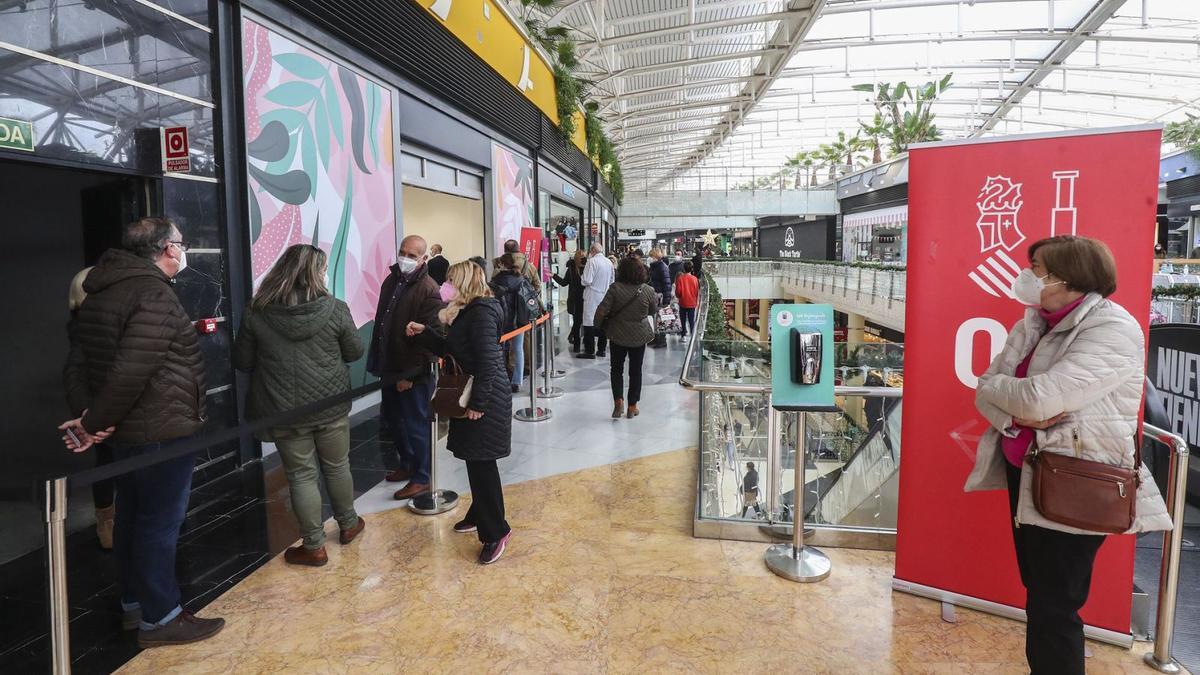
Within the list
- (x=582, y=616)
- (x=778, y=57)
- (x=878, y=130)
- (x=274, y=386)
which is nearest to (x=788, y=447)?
(x=582, y=616)

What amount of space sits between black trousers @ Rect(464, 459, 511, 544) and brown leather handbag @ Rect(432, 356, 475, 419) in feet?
0.87

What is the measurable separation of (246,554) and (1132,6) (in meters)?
21.0

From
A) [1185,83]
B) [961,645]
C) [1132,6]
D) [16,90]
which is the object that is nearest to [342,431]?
[16,90]

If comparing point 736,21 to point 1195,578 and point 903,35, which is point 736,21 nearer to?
point 903,35

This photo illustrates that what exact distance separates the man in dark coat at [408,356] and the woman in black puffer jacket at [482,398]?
0.87 m

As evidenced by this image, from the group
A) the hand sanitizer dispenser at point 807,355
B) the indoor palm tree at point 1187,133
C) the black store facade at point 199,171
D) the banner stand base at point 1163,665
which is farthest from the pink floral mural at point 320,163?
the indoor palm tree at point 1187,133

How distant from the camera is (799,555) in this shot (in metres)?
3.35

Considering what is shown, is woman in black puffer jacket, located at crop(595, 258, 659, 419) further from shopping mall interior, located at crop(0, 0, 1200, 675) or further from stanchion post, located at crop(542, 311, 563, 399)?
stanchion post, located at crop(542, 311, 563, 399)

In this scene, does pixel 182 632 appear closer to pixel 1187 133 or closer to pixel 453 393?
pixel 453 393

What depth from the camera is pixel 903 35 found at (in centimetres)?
1731

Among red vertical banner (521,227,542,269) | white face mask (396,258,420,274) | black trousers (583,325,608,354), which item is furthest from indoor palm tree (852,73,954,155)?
white face mask (396,258,420,274)

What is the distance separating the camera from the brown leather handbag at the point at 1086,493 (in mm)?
1971

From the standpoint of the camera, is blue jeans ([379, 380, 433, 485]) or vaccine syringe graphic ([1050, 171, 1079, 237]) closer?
vaccine syringe graphic ([1050, 171, 1079, 237])

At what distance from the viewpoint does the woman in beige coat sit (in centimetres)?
200
